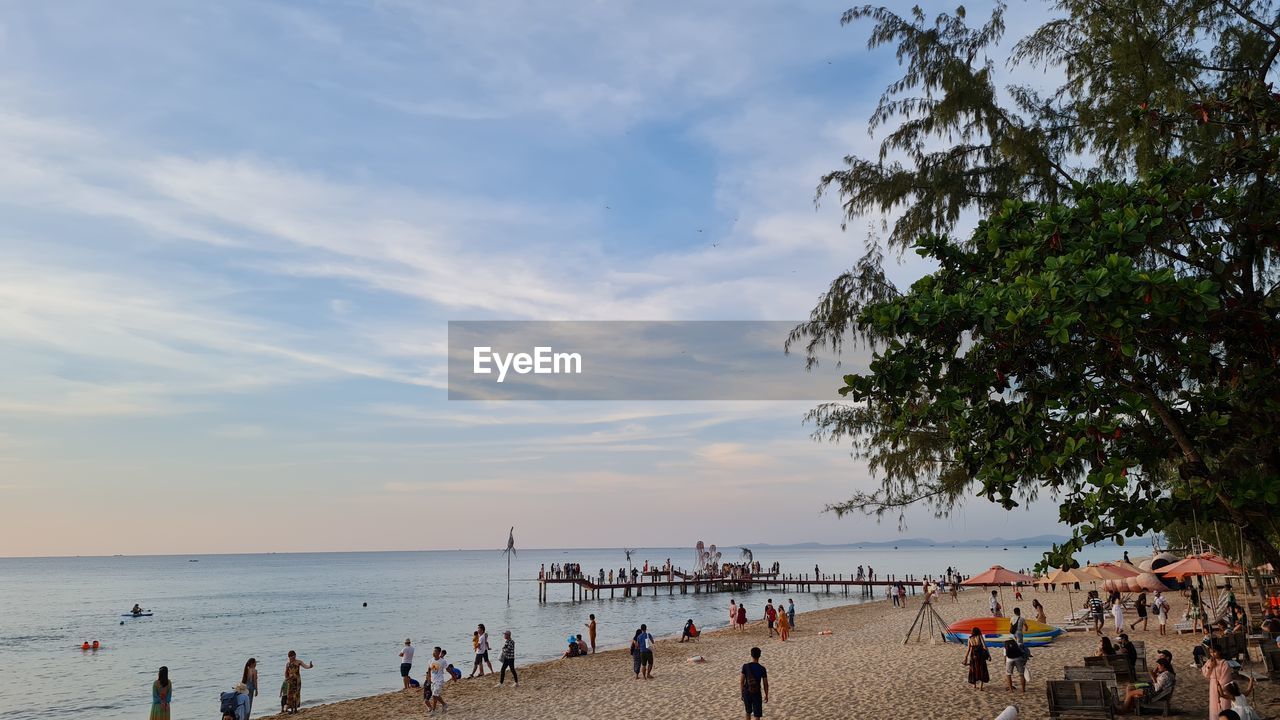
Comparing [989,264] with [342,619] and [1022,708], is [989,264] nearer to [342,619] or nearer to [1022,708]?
[1022,708]

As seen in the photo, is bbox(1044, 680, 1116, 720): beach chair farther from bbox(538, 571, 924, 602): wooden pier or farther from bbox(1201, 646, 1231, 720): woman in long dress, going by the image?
bbox(538, 571, 924, 602): wooden pier

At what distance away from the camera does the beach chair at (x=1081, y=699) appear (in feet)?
40.3

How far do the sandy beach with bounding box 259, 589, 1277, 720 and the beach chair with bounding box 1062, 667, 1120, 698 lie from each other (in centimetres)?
90

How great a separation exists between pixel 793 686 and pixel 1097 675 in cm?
742

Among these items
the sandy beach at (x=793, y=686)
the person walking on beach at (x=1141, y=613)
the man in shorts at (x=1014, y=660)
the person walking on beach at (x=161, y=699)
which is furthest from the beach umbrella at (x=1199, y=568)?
the person walking on beach at (x=161, y=699)

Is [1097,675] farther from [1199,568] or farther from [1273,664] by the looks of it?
[1199,568]

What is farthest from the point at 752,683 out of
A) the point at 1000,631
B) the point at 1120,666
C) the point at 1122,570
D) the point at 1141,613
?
the point at 1141,613

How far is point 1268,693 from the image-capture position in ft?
45.4

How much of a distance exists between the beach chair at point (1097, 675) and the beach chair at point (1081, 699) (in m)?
0.26

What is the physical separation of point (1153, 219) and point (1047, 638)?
1465 centimetres

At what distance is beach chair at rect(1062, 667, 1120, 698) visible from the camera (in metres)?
12.8

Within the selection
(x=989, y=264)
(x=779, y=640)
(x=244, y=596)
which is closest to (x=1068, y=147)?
(x=989, y=264)

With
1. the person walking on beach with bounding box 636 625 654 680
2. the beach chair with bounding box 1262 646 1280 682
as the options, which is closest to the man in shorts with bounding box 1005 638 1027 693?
the beach chair with bounding box 1262 646 1280 682

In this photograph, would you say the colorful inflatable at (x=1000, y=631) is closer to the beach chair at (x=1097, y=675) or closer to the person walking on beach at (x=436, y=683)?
the beach chair at (x=1097, y=675)
